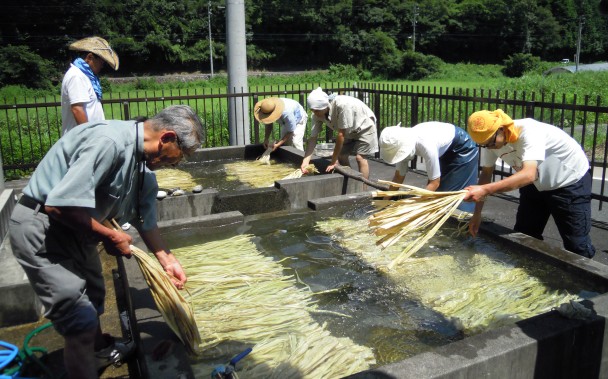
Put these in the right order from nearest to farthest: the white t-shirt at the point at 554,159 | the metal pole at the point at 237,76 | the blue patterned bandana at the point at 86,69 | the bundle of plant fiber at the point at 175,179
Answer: the white t-shirt at the point at 554,159 → the blue patterned bandana at the point at 86,69 → the bundle of plant fiber at the point at 175,179 → the metal pole at the point at 237,76

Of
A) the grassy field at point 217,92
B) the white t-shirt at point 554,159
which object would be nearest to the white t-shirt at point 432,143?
the white t-shirt at point 554,159

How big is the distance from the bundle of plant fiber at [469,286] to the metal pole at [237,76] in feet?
18.7

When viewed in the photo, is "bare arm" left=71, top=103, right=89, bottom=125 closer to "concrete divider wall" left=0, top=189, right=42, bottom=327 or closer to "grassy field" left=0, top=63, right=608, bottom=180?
"concrete divider wall" left=0, top=189, right=42, bottom=327

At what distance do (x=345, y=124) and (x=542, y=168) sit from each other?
3262 mm

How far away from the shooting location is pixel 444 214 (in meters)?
3.98

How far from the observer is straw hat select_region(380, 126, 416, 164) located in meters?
4.83

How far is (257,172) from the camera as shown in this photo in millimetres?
8219

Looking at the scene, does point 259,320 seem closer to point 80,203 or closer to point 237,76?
point 80,203

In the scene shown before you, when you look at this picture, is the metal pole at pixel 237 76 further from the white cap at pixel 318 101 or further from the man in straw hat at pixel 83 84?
the man in straw hat at pixel 83 84

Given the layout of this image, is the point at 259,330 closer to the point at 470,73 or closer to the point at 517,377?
the point at 517,377

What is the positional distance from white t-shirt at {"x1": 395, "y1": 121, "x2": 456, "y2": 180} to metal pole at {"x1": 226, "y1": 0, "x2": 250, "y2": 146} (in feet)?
18.0

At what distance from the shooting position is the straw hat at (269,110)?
8164 millimetres

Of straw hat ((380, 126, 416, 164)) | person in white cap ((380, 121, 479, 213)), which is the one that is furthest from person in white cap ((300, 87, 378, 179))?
straw hat ((380, 126, 416, 164))

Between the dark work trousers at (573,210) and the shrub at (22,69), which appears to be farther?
the shrub at (22,69)
